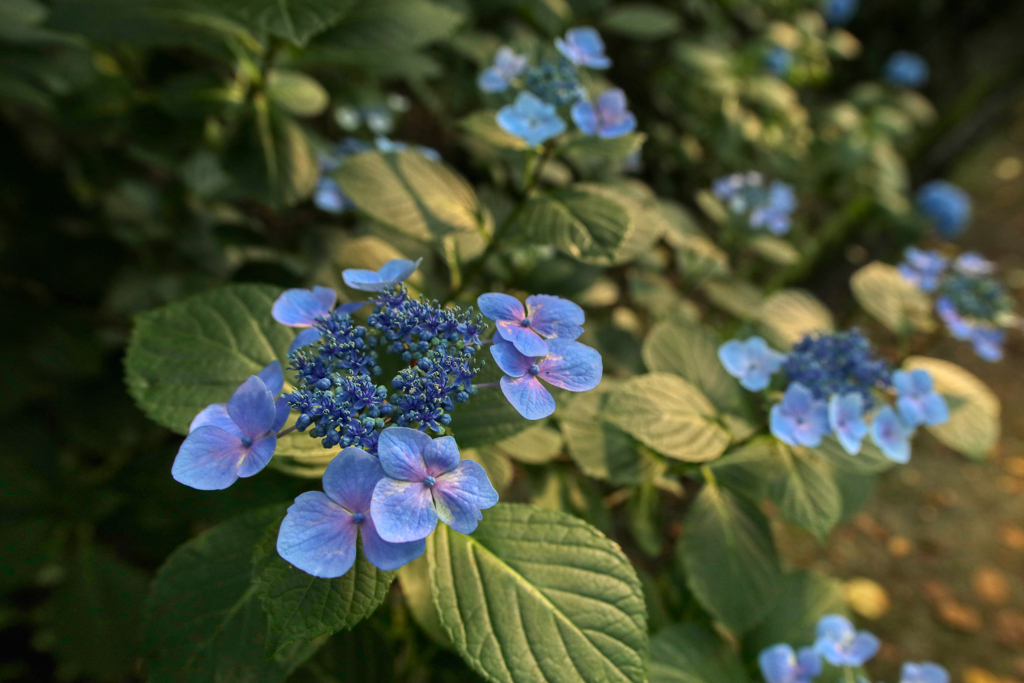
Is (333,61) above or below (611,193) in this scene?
below

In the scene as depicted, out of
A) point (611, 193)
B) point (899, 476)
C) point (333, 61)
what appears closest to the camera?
point (611, 193)

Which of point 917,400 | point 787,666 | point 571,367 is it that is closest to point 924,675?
point 787,666

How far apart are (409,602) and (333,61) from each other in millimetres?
1209

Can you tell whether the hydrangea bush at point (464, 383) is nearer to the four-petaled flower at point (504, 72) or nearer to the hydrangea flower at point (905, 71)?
the four-petaled flower at point (504, 72)

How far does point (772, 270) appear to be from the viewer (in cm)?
324

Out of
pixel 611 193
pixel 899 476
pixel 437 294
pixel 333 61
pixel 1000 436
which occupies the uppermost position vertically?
pixel 611 193

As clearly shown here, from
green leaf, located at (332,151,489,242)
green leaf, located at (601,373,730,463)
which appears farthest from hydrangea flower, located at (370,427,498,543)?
green leaf, located at (332,151,489,242)

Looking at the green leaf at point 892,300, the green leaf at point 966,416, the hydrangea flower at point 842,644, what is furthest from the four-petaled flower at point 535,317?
the green leaf at point 892,300

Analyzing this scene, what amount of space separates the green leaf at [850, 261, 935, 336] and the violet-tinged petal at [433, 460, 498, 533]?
1527mm

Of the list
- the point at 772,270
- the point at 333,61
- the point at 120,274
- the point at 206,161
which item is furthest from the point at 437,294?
the point at 772,270

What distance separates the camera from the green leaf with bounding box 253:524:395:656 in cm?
69

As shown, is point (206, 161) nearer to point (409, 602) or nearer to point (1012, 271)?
point (409, 602)

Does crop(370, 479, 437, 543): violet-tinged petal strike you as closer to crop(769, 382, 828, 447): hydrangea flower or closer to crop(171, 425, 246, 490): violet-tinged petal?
crop(171, 425, 246, 490): violet-tinged petal

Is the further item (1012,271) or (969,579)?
(1012,271)
